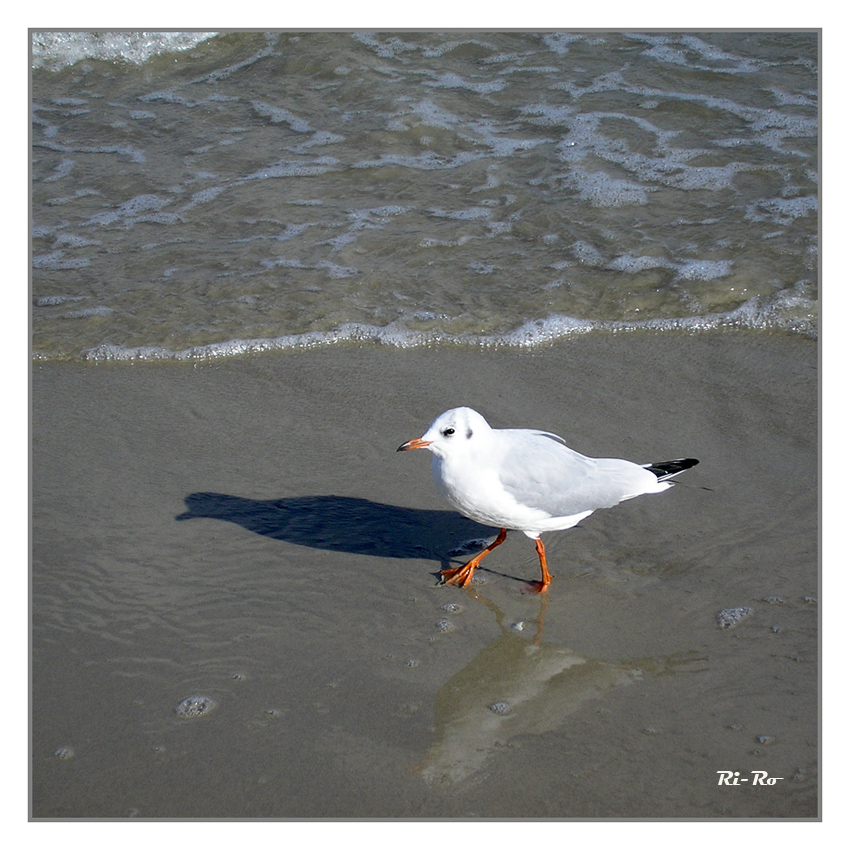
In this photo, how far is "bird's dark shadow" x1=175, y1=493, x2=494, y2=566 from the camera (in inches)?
171

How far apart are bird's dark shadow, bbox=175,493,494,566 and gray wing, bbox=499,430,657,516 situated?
0.65 m

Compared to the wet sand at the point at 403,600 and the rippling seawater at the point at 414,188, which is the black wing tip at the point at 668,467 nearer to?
the wet sand at the point at 403,600

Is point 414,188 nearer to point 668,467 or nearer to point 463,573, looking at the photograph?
point 668,467

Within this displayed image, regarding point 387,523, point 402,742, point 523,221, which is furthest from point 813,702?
point 523,221

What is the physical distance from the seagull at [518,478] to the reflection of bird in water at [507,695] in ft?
1.53

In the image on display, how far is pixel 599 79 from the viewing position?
400 inches

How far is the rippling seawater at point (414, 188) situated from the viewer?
6.36 meters

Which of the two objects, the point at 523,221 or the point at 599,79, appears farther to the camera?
the point at 599,79

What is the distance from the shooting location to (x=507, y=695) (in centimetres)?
347

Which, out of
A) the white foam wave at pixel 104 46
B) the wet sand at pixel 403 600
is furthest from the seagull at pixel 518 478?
the white foam wave at pixel 104 46

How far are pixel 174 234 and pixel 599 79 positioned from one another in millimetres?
5468

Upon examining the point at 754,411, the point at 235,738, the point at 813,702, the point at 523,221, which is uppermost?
the point at 523,221

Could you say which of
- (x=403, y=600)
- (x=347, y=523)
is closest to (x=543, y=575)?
(x=403, y=600)

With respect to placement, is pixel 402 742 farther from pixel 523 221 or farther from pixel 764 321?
pixel 523 221
